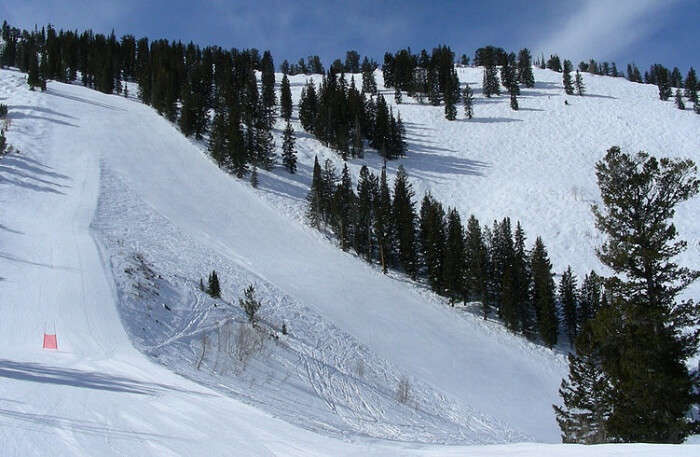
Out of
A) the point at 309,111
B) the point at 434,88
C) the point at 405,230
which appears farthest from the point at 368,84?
the point at 405,230

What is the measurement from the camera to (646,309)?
13.2m

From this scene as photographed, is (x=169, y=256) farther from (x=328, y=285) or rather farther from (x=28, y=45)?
(x=28, y=45)

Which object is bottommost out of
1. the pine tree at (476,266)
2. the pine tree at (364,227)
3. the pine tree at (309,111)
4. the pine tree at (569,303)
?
the pine tree at (569,303)

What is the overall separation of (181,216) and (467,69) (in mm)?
121968

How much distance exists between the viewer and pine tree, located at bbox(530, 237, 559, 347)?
42.8 meters

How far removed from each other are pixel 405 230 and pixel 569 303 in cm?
1874

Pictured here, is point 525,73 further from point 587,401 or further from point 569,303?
point 587,401

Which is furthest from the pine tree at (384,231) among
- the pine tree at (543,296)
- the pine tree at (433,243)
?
the pine tree at (543,296)

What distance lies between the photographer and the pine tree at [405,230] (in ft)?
156

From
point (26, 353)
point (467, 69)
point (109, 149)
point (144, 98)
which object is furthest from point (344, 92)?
point (26, 353)

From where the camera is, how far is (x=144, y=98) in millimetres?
83625

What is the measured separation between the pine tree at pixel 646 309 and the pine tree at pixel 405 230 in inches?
1309

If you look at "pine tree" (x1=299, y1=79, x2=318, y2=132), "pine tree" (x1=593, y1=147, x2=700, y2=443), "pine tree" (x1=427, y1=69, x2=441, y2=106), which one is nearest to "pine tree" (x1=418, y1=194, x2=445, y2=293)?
"pine tree" (x1=593, y1=147, x2=700, y2=443)

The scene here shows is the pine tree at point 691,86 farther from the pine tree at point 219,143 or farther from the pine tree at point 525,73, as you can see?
the pine tree at point 219,143
